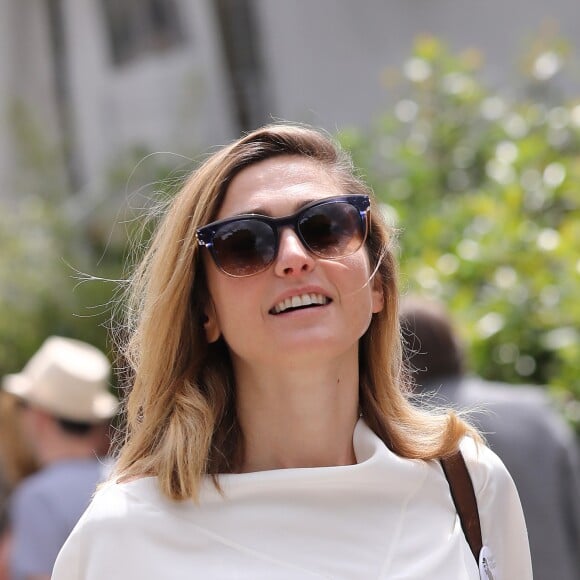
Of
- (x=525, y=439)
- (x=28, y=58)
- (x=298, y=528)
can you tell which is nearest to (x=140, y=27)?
(x=28, y=58)

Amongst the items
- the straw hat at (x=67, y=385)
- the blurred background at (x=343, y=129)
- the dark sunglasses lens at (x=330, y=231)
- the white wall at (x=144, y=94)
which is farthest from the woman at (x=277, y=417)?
the white wall at (x=144, y=94)

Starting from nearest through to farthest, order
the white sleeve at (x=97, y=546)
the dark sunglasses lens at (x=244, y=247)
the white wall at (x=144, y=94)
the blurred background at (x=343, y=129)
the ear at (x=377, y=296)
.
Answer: the white sleeve at (x=97, y=546)
the dark sunglasses lens at (x=244, y=247)
the ear at (x=377, y=296)
the blurred background at (x=343, y=129)
the white wall at (x=144, y=94)

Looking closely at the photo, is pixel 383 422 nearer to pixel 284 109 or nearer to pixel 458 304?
pixel 458 304

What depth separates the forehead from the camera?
2.10m

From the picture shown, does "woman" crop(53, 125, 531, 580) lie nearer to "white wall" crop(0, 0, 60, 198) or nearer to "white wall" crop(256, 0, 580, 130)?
"white wall" crop(256, 0, 580, 130)

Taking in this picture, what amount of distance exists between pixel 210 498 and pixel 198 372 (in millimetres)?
290

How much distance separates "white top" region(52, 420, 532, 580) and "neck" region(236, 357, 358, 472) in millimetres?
71

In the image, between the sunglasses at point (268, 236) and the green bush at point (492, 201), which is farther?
the green bush at point (492, 201)

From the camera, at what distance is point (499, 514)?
7.25 ft

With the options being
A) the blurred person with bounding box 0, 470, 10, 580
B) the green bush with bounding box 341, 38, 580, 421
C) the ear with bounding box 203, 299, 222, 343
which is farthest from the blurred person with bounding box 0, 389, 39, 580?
the ear with bounding box 203, 299, 222, 343

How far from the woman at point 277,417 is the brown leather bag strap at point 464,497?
0.05ft

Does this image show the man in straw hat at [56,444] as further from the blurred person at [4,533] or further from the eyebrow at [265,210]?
the eyebrow at [265,210]

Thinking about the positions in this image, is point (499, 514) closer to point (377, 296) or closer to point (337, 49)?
point (377, 296)

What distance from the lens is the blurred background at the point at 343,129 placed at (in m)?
5.48
